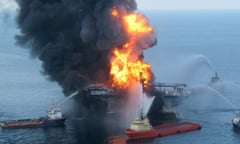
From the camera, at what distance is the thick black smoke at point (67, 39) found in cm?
14262

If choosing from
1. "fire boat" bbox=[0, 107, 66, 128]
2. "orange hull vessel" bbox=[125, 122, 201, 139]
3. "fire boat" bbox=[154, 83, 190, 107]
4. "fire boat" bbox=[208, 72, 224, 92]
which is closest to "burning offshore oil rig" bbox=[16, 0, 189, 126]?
"fire boat" bbox=[154, 83, 190, 107]

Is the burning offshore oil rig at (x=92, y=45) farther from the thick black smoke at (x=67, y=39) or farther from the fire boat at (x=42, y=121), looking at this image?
the fire boat at (x=42, y=121)

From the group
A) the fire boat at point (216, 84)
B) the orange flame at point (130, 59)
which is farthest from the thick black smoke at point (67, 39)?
the fire boat at point (216, 84)

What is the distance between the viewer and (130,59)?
141125 mm

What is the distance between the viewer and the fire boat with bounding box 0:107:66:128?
140 m

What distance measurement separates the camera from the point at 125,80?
14350 cm

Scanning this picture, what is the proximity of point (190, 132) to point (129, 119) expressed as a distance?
54.9 feet

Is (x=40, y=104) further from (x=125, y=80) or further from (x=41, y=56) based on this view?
(x=125, y=80)

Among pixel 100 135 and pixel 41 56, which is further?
pixel 41 56

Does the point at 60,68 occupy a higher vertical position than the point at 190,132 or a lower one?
higher

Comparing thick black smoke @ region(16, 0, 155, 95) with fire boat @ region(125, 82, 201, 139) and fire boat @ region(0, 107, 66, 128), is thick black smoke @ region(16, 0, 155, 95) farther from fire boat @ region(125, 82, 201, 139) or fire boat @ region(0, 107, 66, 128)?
fire boat @ region(125, 82, 201, 139)

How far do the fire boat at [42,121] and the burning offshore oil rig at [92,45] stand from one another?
33.2 feet

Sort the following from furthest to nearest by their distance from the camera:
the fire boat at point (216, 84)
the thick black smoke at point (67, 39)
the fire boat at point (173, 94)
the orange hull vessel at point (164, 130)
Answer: the fire boat at point (216, 84), the fire boat at point (173, 94), the thick black smoke at point (67, 39), the orange hull vessel at point (164, 130)

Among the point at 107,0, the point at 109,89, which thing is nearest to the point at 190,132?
the point at 109,89
